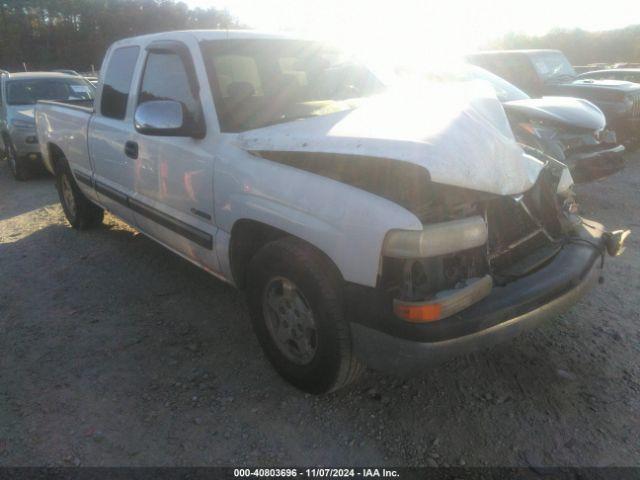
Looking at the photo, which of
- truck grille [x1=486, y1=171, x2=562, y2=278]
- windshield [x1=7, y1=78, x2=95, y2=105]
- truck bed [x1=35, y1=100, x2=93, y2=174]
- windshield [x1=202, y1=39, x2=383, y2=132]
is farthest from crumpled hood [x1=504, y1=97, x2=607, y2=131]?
windshield [x1=7, y1=78, x2=95, y2=105]

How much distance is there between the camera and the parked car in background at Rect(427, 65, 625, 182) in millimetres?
5359

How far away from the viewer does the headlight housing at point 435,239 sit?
7.23 ft

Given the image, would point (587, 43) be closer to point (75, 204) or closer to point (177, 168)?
point (75, 204)

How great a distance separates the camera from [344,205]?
2.37m

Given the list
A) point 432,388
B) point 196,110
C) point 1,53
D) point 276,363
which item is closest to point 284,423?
point 276,363

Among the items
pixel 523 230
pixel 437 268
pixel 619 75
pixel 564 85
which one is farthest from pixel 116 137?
pixel 619 75

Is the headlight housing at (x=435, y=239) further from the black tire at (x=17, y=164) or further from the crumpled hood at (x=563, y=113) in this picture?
the black tire at (x=17, y=164)

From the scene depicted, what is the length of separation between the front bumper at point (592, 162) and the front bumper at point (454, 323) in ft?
11.8

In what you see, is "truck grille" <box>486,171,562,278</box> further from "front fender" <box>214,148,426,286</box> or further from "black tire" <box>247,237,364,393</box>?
"black tire" <box>247,237,364,393</box>

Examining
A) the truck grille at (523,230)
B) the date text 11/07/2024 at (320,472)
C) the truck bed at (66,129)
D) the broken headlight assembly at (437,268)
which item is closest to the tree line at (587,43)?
the truck bed at (66,129)

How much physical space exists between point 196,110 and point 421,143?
152 cm

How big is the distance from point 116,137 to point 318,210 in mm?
2382

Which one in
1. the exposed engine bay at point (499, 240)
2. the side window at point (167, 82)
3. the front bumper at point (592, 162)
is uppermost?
the side window at point (167, 82)

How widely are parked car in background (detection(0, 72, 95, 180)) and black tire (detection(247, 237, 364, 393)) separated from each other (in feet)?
24.9
